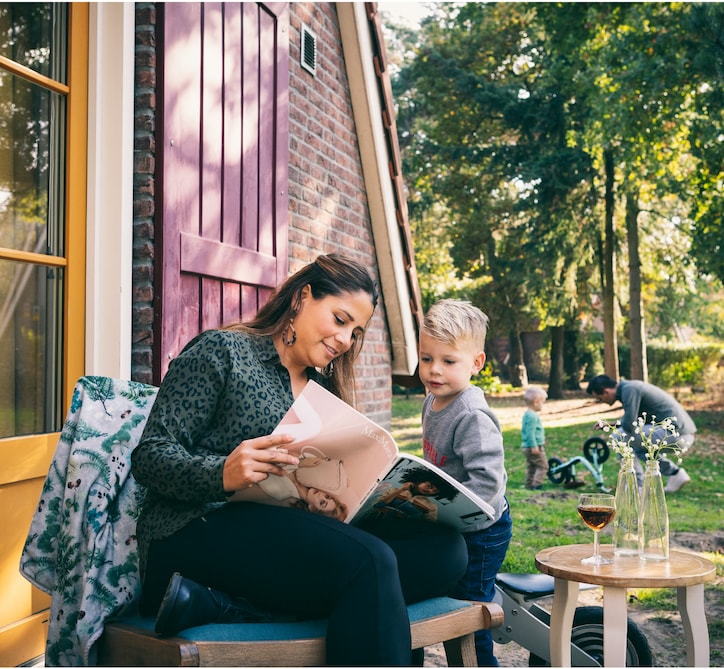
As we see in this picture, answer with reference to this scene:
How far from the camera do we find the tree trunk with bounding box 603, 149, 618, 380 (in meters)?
16.5

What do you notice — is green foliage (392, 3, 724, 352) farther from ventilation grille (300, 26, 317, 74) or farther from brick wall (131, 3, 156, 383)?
brick wall (131, 3, 156, 383)

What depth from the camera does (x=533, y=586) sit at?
2.78 m

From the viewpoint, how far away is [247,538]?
1822 millimetres

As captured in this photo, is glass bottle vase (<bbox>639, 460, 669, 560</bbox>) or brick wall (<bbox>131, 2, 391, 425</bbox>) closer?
glass bottle vase (<bbox>639, 460, 669, 560</bbox>)

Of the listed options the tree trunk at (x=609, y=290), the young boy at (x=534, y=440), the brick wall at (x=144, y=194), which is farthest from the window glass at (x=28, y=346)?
the tree trunk at (x=609, y=290)

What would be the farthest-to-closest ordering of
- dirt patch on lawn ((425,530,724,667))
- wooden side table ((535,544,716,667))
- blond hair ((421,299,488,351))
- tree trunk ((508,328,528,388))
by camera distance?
tree trunk ((508,328,528,388)) < dirt patch on lawn ((425,530,724,667)) < blond hair ((421,299,488,351)) < wooden side table ((535,544,716,667))

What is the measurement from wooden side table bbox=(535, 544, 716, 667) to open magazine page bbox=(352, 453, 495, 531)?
43 centimetres

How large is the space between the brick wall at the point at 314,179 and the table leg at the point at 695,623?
6.52ft

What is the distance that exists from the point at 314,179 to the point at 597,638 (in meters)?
3.01

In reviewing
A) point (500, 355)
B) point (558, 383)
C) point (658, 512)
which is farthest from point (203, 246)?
point (500, 355)

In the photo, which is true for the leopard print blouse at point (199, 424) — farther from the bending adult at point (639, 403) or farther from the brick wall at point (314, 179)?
the bending adult at point (639, 403)

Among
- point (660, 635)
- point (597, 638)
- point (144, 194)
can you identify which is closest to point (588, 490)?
point (660, 635)

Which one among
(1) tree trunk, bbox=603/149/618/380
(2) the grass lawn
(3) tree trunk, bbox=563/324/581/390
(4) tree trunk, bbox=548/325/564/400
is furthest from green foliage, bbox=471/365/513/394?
(1) tree trunk, bbox=603/149/618/380

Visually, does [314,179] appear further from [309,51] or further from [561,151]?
[561,151]
